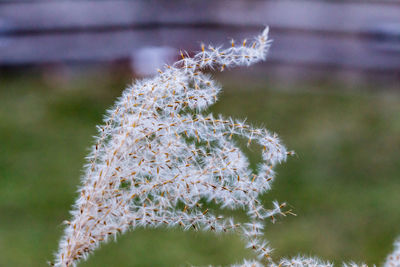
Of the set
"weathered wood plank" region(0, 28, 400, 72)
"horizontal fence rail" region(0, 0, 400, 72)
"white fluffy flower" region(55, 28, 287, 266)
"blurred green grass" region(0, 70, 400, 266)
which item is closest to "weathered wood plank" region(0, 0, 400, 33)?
"horizontal fence rail" region(0, 0, 400, 72)

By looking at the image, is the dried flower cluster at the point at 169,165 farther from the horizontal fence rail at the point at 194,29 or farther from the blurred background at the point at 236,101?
the horizontal fence rail at the point at 194,29

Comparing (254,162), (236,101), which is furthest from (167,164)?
(236,101)

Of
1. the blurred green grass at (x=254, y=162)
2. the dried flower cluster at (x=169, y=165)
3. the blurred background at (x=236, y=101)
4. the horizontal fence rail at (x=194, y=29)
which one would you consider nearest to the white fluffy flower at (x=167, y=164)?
the dried flower cluster at (x=169, y=165)

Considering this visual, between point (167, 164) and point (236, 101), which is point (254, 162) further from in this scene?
point (167, 164)

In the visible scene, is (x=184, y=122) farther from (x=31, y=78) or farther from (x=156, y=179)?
(x=31, y=78)

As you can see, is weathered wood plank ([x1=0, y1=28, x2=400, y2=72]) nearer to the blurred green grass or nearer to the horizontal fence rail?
the horizontal fence rail

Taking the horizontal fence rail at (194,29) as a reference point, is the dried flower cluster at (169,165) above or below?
below

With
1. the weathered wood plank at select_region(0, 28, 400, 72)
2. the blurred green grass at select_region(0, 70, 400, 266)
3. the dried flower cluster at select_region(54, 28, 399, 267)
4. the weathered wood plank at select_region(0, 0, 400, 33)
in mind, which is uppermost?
the weathered wood plank at select_region(0, 0, 400, 33)

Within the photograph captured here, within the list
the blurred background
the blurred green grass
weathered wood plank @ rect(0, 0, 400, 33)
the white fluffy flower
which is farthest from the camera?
weathered wood plank @ rect(0, 0, 400, 33)
